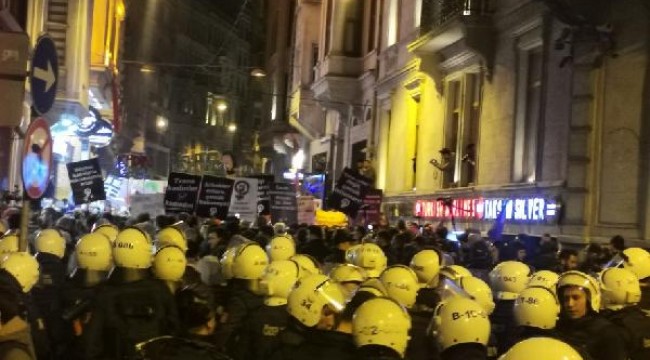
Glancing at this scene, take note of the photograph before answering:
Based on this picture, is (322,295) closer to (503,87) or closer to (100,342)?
(100,342)

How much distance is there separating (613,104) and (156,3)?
67599 millimetres

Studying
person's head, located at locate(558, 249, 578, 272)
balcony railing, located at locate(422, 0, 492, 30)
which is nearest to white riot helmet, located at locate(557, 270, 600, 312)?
person's head, located at locate(558, 249, 578, 272)

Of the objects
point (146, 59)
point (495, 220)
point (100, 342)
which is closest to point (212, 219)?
point (495, 220)

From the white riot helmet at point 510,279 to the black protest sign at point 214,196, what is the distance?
784 cm

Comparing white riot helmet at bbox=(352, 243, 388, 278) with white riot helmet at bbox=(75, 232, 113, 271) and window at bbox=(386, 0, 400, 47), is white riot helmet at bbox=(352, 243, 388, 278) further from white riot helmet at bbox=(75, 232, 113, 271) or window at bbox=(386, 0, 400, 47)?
window at bbox=(386, 0, 400, 47)

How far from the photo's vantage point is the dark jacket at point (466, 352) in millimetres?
4785

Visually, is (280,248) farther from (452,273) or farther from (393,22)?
(393,22)

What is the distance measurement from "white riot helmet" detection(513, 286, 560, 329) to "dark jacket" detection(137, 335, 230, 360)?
2.18 m

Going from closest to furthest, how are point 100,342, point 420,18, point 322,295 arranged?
point 322,295 → point 100,342 → point 420,18

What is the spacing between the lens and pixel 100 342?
6570 mm

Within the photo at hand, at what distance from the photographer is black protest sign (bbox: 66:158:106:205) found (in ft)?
57.5

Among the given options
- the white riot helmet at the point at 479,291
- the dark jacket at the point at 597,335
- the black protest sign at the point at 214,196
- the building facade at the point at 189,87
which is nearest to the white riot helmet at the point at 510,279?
the white riot helmet at the point at 479,291

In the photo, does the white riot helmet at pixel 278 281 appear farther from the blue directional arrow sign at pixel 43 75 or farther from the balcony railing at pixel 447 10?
the balcony railing at pixel 447 10

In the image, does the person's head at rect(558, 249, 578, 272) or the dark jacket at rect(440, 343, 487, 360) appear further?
the person's head at rect(558, 249, 578, 272)
